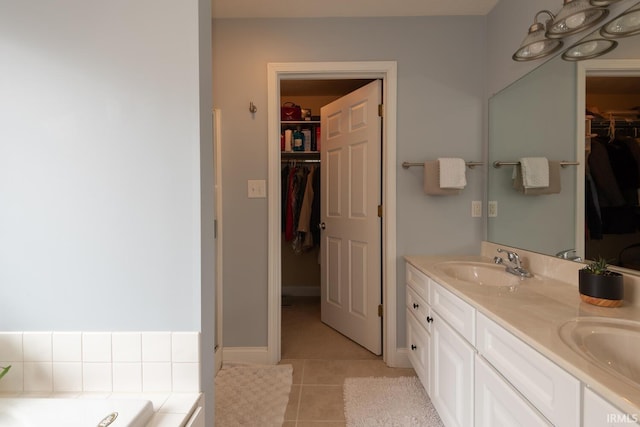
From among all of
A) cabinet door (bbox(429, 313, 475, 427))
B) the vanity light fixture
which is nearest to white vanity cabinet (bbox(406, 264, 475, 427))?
cabinet door (bbox(429, 313, 475, 427))

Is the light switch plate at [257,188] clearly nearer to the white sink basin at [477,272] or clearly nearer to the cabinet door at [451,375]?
the white sink basin at [477,272]

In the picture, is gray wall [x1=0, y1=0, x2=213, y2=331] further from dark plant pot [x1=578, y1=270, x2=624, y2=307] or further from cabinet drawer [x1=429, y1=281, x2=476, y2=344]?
dark plant pot [x1=578, y1=270, x2=624, y2=307]

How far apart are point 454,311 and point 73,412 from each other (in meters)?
1.33

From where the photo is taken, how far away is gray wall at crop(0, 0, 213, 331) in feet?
2.85

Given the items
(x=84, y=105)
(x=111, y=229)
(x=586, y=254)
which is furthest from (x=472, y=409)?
(x=84, y=105)

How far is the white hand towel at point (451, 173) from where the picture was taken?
1.88 metres

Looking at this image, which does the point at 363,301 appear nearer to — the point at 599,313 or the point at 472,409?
the point at 472,409

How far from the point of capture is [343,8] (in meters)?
1.93

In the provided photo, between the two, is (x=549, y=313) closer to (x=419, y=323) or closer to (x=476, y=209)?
(x=419, y=323)

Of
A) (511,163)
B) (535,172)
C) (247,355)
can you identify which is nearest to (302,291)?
(247,355)

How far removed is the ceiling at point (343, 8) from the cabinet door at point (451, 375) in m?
1.97

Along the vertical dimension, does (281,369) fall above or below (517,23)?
below

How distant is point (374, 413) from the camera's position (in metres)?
1.57

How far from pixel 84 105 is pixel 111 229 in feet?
1.28
